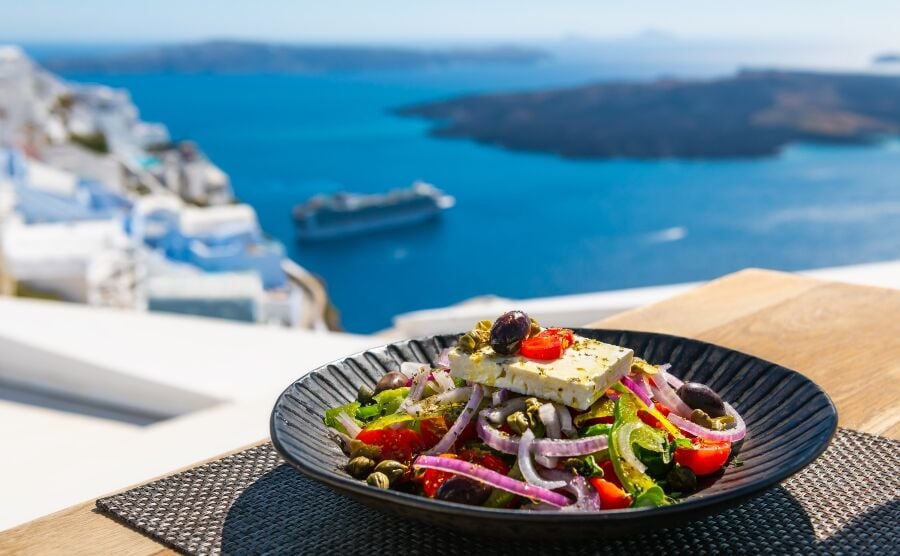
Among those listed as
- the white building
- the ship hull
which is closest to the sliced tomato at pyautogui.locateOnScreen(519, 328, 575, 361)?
the white building

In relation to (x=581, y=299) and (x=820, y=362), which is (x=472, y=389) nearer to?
(x=820, y=362)

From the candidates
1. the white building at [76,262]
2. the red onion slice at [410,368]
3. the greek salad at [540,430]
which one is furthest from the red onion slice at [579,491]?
the white building at [76,262]

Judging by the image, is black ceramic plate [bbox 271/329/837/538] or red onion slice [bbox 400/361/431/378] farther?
red onion slice [bbox 400/361/431/378]

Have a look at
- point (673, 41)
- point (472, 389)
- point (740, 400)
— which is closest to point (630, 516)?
point (472, 389)

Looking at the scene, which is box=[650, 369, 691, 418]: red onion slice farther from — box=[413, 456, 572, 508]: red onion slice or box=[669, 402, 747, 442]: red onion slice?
box=[413, 456, 572, 508]: red onion slice

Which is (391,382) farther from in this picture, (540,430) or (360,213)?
(360,213)

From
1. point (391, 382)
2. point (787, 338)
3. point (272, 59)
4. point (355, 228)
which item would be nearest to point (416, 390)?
point (391, 382)

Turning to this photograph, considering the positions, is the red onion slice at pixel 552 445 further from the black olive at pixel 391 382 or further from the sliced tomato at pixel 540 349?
the black olive at pixel 391 382
